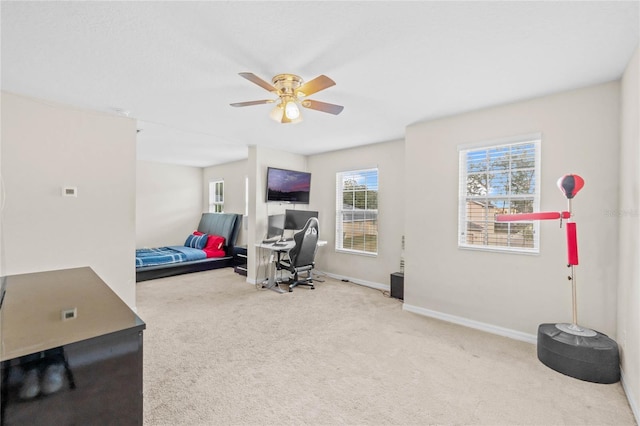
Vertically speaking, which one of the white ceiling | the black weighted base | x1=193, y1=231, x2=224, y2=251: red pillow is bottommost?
the black weighted base

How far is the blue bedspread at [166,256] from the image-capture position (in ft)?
17.1

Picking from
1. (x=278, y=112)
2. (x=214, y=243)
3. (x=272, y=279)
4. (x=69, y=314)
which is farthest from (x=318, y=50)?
(x=214, y=243)

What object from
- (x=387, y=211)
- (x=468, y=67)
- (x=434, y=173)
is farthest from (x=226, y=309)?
(x=468, y=67)

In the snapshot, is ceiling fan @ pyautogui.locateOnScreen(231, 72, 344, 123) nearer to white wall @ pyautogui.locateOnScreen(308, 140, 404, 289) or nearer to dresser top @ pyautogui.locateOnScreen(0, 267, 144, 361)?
dresser top @ pyautogui.locateOnScreen(0, 267, 144, 361)

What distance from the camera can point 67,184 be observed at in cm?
303

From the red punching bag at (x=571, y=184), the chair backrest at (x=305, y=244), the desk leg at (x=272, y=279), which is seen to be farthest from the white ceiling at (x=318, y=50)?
the desk leg at (x=272, y=279)

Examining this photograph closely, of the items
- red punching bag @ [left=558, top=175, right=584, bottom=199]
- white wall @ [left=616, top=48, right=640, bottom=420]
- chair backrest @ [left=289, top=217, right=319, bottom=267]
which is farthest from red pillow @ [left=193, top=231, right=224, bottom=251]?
white wall @ [left=616, top=48, right=640, bottom=420]

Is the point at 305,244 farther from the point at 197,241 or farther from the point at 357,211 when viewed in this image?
the point at 197,241

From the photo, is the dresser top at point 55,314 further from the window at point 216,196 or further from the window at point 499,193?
the window at point 216,196

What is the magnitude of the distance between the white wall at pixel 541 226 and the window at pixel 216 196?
5066mm

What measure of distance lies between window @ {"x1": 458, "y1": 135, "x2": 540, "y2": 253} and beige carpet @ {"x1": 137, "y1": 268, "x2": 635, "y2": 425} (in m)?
1.03

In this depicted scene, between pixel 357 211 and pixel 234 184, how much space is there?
3.25 meters

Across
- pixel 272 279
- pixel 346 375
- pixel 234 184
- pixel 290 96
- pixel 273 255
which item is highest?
pixel 290 96

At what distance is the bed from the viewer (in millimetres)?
5223
